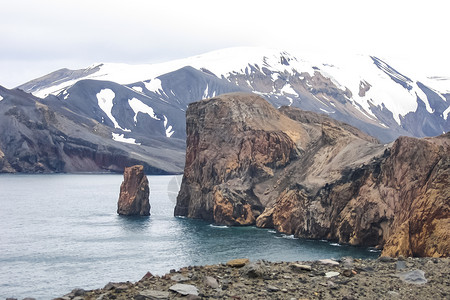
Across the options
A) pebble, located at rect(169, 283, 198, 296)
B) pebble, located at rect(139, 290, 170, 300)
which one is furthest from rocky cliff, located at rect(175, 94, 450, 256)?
pebble, located at rect(139, 290, 170, 300)

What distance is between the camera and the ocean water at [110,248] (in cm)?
5397

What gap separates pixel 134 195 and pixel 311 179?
1427 inches

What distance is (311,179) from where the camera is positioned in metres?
87.6

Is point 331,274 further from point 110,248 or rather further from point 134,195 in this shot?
point 134,195

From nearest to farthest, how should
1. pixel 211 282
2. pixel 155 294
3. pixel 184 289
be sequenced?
pixel 155 294 < pixel 184 289 < pixel 211 282

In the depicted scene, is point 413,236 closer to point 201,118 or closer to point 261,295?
point 261,295

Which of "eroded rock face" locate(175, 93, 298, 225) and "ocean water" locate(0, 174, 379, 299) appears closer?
"ocean water" locate(0, 174, 379, 299)

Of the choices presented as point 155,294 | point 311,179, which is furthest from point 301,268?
point 311,179

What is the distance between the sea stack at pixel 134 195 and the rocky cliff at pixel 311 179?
6785 millimetres

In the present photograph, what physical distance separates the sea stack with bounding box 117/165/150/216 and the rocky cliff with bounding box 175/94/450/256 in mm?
6785

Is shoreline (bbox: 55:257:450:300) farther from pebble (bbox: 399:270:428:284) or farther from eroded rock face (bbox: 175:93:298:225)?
eroded rock face (bbox: 175:93:298:225)

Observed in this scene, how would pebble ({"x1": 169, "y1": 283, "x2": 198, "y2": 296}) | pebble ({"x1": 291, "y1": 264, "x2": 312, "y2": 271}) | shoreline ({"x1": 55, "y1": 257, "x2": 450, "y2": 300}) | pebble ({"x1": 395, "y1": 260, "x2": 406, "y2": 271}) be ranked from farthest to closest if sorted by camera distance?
pebble ({"x1": 395, "y1": 260, "x2": 406, "y2": 271}) → pebble ({"x1": 291, "y1": 264, "x2": 312, "y2": 271}) → shoreline ({"x1": 55, "y1": 257, "x2": 450, "y2": 300}) → pebble ({"x1": 169, "y1": 283, "x2": 198, "y2": 296})

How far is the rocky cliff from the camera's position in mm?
52219

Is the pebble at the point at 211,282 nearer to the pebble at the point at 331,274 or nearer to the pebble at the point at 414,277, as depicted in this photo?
the pebble at the point at 331,274
